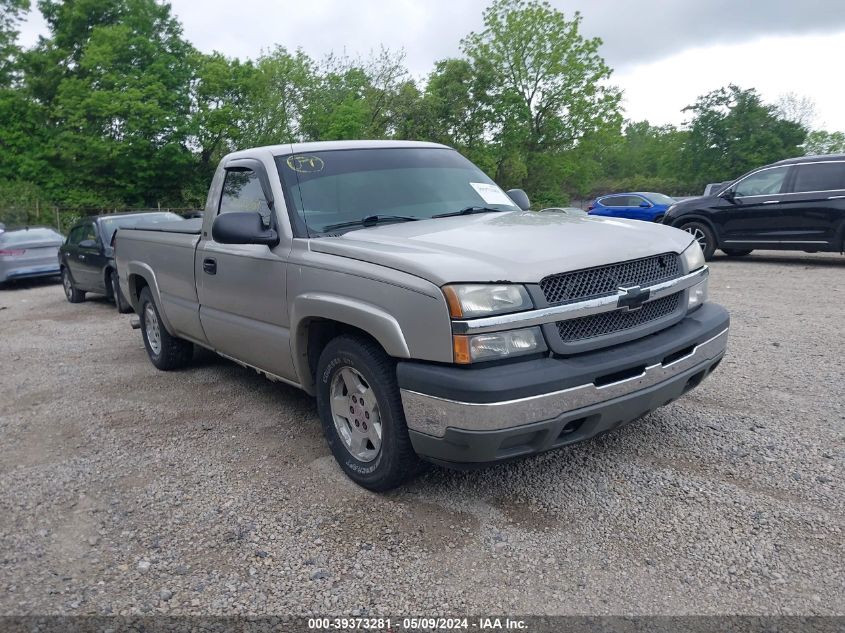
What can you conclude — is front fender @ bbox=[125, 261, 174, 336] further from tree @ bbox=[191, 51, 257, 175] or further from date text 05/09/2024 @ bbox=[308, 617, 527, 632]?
tree @ bbox=[191, 51, 257, 175]

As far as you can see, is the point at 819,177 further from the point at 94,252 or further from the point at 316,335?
the point at 94,252

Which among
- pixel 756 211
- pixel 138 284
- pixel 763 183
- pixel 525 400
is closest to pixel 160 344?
pixel 138 284

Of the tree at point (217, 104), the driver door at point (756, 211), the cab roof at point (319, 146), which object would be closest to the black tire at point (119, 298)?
the cab roof at point (319, 146)

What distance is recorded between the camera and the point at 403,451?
10.6 feet

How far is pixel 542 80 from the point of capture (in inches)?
1603

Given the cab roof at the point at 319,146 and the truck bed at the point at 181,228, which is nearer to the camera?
the cab roof at the point at 319,146

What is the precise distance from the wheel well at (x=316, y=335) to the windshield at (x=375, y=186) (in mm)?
551

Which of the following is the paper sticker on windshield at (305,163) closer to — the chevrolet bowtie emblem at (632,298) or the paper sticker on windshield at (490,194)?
the paper sticker on windshield at (490,194)

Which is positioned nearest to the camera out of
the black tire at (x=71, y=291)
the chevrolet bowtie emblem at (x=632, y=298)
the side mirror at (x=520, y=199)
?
the chevrolet bowtie emblem at (x=632, y=298)

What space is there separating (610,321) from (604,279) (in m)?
0.20

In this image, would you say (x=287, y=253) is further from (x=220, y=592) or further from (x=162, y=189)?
(x=162, y=189)

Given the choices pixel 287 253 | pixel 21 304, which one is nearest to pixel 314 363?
pixel 287 253

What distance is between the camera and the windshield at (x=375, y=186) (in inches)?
160

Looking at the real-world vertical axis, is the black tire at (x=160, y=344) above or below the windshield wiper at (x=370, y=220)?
below
